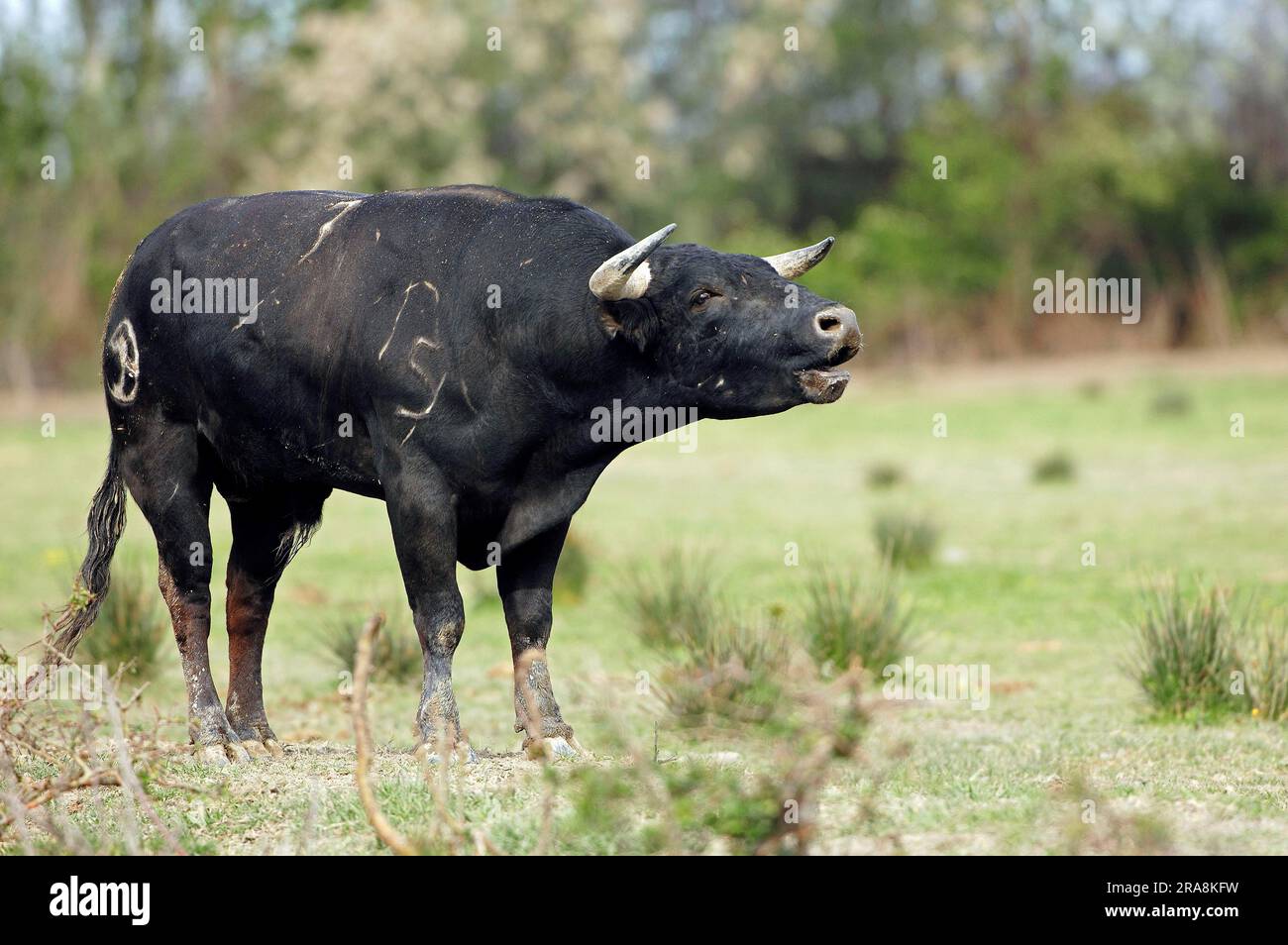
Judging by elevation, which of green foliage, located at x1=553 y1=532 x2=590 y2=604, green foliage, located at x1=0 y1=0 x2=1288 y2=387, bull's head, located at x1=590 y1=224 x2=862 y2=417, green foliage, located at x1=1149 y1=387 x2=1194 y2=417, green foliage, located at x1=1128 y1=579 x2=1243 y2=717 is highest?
green foliage, located at x1=0 y1=0 x2=1288 y2=387

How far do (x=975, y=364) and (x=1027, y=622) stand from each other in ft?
74.7

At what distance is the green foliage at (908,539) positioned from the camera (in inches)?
604

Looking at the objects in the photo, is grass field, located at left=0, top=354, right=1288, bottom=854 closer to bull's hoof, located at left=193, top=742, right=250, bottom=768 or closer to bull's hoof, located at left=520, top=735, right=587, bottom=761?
bull's hoof, located at left=520, top=735, right=587, bottom=761

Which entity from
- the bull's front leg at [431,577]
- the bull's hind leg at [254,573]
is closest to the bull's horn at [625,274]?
the bull's front leg at [431,577]

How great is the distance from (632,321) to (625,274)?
0.23 m

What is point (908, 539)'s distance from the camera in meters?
15.4

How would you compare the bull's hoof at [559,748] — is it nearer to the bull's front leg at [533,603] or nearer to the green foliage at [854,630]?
the bull's front leg at [533,603]

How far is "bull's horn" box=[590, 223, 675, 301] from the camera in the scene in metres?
7.04

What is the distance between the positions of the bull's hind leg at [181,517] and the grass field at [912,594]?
70cm

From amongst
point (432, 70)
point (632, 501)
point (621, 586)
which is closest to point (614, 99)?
point (432, 70)

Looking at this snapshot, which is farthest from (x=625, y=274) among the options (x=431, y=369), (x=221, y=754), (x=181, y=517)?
(x=221, y=754)

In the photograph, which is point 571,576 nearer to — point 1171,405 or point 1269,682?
point 1269,682

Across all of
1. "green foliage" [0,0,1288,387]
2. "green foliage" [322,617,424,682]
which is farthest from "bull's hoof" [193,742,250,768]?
"green foliage" [0,0,1288,387]

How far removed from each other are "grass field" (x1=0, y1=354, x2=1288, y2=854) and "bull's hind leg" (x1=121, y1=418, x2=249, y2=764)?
2.28ft
